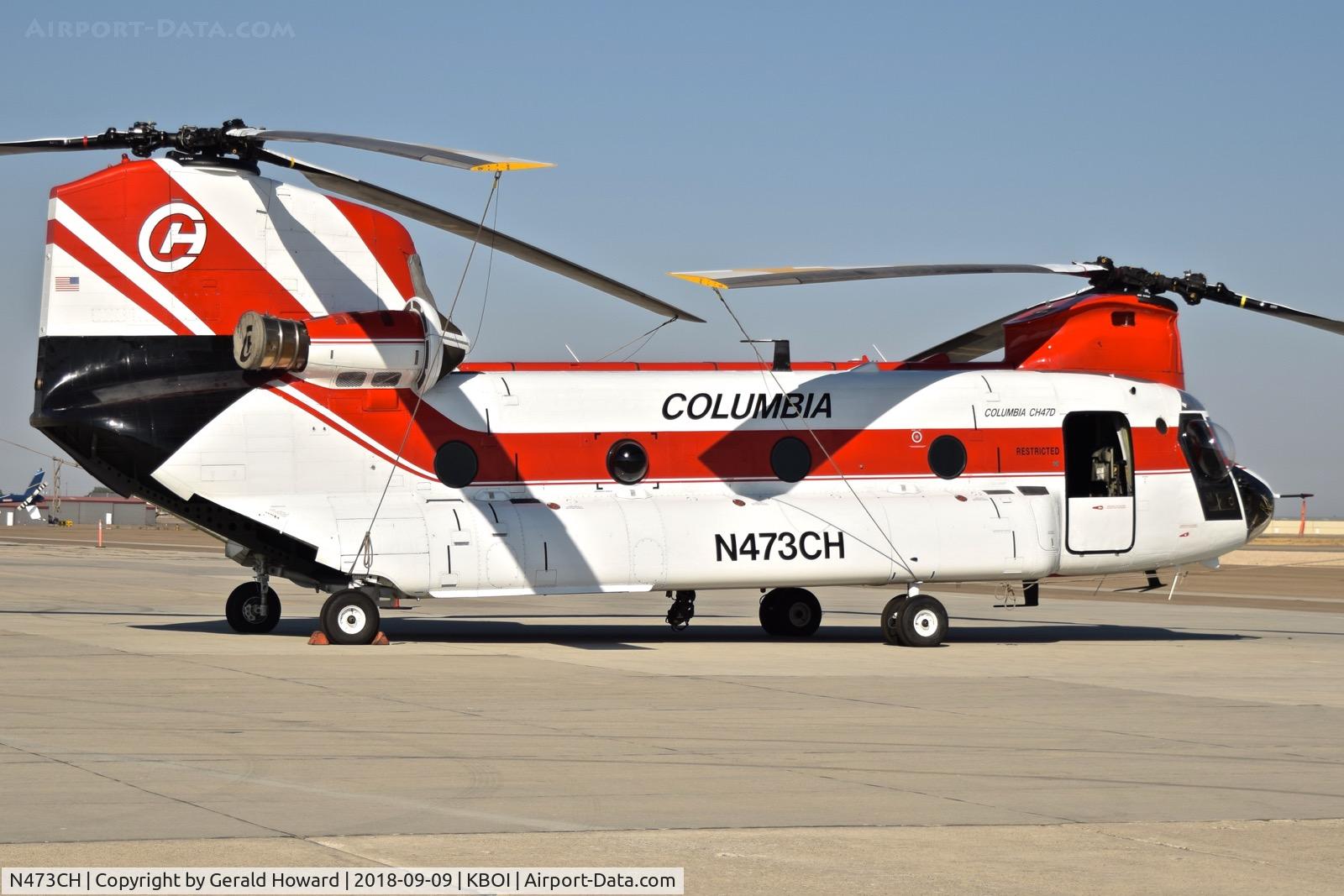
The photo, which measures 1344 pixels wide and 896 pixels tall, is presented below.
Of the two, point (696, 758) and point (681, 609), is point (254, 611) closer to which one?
point (681, 609)

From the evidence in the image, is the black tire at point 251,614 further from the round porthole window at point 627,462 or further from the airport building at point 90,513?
the airport building at point 90,513

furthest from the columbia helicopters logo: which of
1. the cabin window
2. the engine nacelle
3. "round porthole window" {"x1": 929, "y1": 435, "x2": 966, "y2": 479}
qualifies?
the cabin window

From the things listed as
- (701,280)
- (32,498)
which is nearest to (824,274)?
(701,280)

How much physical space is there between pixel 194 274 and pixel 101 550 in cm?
4443

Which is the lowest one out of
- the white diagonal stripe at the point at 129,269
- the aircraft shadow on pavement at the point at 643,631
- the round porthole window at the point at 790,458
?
the aircraft shadow on pavement at the point at 643,631

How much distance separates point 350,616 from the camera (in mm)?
18031

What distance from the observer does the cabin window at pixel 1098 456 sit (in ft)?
68.4

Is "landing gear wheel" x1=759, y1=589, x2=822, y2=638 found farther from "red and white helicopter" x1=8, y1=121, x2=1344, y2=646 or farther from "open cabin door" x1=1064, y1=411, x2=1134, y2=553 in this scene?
"open cabin door" x1=1064, y1=411, x2=1134, y2=553

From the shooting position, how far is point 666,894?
259 inches

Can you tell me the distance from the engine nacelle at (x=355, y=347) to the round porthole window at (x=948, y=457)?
6.73 m

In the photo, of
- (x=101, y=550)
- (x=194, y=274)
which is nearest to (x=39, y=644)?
(x=194, y=274)

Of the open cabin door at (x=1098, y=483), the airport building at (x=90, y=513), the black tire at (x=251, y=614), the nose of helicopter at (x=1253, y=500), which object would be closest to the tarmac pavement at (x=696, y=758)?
the black tire at (x=251, y=614)

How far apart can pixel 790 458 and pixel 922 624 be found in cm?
284

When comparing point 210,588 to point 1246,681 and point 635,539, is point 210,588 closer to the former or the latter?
point 635,539
